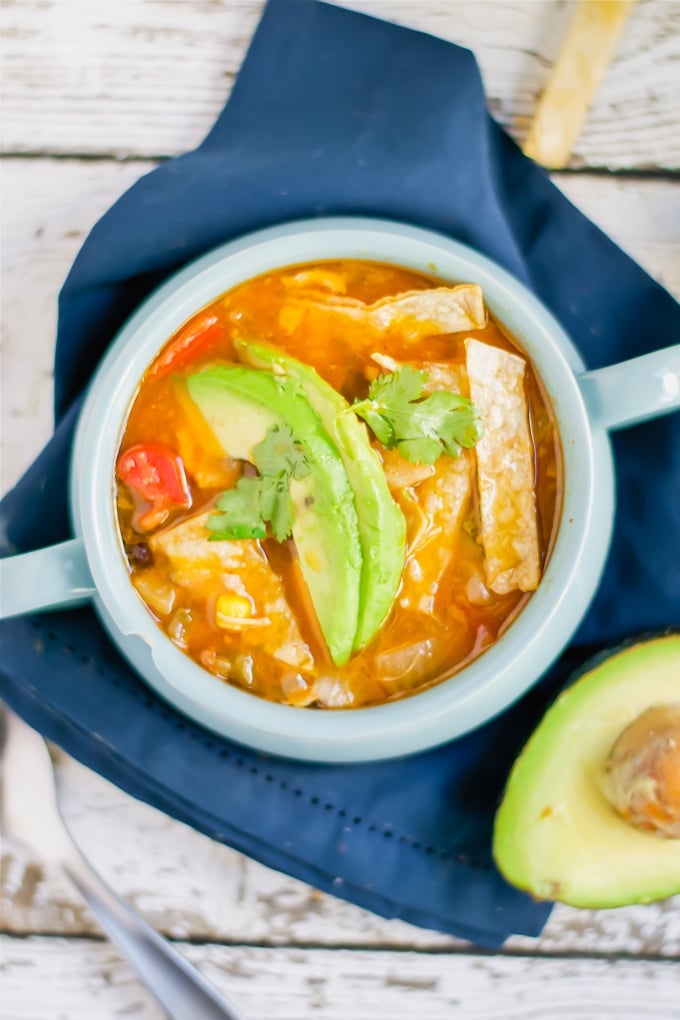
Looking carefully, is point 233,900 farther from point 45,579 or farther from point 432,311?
point 432,311

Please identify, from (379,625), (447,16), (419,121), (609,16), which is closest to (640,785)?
(379,625)

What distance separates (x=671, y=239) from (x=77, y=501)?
1.14 meters

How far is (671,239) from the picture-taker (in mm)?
1838

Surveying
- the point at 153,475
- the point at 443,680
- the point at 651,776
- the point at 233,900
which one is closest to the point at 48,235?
the point at 153,475

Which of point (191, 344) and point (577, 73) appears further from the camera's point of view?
point (577, 73)

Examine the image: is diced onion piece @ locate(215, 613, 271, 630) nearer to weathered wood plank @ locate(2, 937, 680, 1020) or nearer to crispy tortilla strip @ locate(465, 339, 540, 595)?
crispy tortilla strip @ locate(465, 339, 540, 595)

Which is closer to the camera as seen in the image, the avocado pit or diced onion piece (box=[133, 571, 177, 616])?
the avocado pit

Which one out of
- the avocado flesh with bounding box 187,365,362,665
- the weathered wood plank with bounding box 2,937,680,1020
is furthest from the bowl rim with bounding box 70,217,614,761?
the weathered wood plank with bounding box 2,937,680,1020

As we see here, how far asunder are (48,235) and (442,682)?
1.08 m

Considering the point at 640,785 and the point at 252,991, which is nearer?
the point at 640,785

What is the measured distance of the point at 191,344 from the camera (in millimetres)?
1620

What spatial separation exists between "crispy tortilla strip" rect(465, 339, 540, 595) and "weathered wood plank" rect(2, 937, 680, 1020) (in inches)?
30.0

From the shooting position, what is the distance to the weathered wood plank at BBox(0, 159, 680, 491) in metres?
1.84

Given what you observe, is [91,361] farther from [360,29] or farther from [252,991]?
[252,991]
